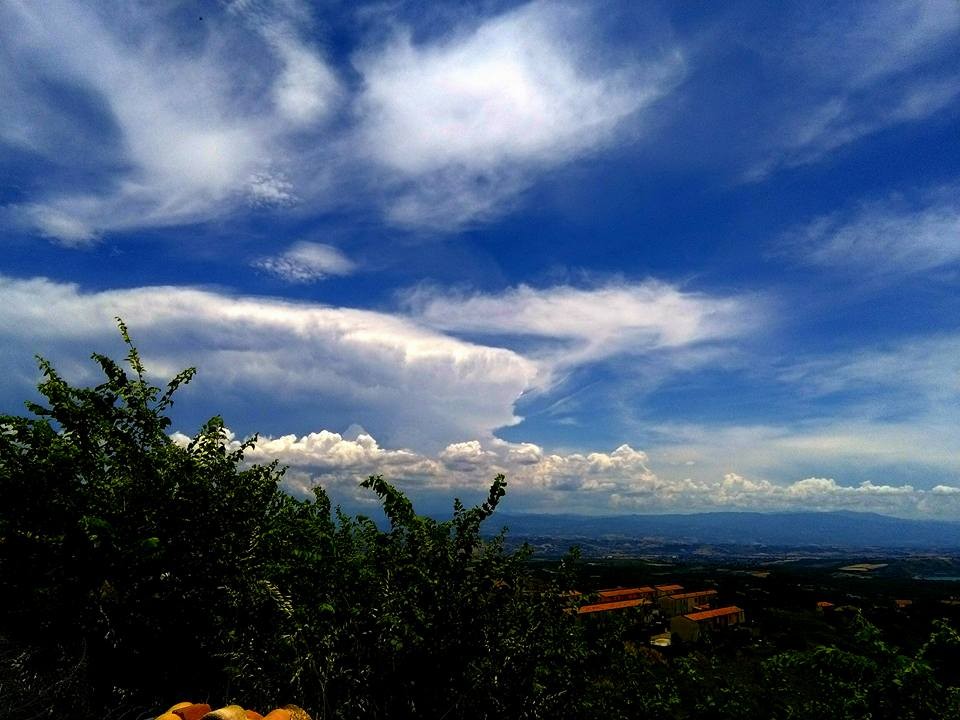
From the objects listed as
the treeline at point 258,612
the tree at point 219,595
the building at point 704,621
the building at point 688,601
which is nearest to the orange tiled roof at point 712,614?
the building at point 704,621

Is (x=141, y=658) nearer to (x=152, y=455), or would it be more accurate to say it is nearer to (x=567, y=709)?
(x=152, y=455)

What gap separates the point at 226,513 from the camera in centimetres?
956

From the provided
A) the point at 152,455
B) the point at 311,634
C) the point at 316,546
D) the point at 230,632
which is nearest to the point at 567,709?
the point at 311,634

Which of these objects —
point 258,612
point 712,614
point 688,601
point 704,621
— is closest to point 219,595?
point 258,612

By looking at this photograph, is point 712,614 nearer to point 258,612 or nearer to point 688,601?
point 688,601

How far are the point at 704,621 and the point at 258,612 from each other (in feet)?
155

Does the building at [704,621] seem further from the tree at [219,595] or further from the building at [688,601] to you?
the tree at [219,595]

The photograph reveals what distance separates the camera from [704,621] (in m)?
46.8

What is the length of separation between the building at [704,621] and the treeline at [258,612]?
38.5 metres

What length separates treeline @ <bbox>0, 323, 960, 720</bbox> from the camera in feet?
22.2

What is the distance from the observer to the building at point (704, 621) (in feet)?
147

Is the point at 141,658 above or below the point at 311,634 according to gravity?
below

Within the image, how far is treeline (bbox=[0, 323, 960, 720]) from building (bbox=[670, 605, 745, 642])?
38.5 m

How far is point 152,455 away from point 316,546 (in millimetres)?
3201
